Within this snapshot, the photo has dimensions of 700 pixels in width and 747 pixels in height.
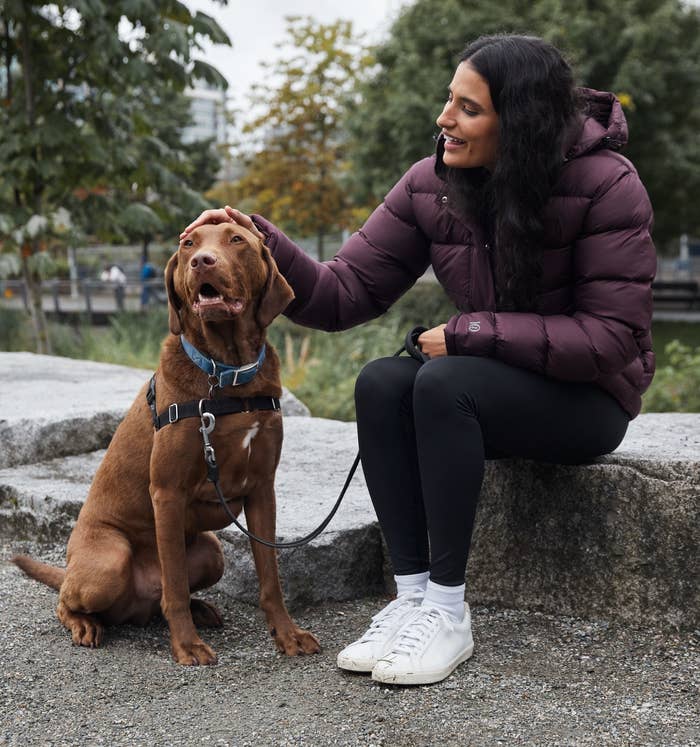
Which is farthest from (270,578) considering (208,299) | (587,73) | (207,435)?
(587,73)

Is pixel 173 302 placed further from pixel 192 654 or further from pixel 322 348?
pixel 322 348

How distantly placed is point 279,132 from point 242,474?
764 inches

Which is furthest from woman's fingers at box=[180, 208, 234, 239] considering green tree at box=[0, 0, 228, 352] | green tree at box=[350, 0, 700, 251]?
green tree at box=[350, 0, 700, 251]

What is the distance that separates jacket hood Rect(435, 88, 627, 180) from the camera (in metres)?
2.78

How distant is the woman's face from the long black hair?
1.1 inches

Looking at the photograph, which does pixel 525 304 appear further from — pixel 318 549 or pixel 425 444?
pixel 318 549

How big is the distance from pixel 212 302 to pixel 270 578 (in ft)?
3.03

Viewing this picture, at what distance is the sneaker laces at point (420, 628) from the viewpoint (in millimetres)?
2650

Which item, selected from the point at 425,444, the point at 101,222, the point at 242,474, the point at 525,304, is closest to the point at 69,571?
the point at 242,474

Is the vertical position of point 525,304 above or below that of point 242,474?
above

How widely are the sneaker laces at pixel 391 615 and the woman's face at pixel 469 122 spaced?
1.34m

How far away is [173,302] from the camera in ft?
9.19

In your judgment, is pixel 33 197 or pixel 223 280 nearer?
pixel 223 280

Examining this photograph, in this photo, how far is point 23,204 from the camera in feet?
27.9
